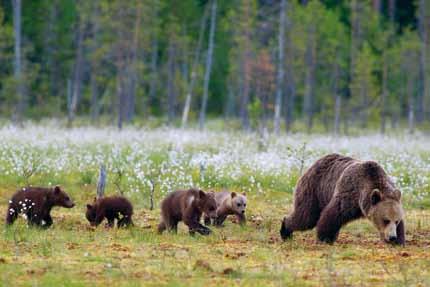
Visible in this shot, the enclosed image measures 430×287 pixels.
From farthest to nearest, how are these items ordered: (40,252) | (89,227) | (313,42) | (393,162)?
1. (313,42)
2. (393,162)
3. (89,227)
4. (40,252)

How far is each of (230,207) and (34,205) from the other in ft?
10.2

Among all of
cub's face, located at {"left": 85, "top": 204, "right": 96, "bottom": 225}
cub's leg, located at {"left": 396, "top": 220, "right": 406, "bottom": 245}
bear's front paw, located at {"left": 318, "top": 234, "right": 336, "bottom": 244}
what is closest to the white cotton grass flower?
cub's face, located at {"left": 85, "top": 204, "right": 96, "bottom": 225}

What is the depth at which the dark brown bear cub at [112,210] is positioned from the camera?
44.8 ft

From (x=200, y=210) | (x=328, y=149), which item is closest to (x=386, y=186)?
(x=200, y=210)

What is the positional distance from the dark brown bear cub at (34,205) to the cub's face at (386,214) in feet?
16.3

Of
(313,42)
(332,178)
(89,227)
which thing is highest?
(313,42)

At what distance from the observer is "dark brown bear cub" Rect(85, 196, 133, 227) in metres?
13.7

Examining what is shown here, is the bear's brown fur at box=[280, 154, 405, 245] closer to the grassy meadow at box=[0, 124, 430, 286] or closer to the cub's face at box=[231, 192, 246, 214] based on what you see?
the grassy meadow at box=[0, 124, 430, 286]

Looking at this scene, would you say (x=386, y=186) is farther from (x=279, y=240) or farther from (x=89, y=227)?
(x=89, y=227)

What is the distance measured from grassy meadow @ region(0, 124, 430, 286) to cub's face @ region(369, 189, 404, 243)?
256mm

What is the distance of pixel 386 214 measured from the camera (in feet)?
37.1

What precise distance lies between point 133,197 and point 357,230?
488cm

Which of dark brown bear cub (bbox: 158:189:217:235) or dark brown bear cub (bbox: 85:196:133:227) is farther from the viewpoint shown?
dark brown bear cub (bbox: 85:196:133:227)

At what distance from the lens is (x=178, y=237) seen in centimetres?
1250
